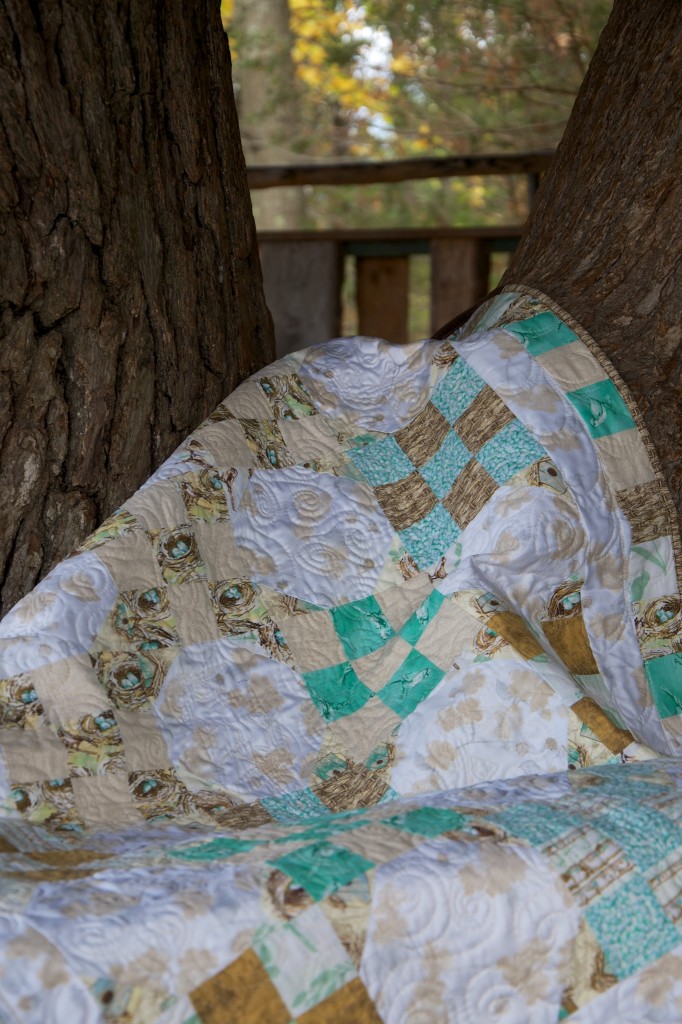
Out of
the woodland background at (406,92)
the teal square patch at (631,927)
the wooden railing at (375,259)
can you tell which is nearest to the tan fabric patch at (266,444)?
the teal square patch at (631,927)

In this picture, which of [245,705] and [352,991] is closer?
[352,991]

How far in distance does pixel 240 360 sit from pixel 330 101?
305 inches

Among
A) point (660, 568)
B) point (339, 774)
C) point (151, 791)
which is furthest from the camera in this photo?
Answer: point (660, 568)

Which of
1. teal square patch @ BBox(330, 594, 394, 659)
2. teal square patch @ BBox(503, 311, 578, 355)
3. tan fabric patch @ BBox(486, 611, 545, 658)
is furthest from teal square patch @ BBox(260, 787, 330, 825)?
teal square patch @ BBox(503, 311, 578, 355)

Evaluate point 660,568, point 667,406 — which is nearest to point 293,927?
point 660,568

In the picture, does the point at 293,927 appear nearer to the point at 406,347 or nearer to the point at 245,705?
the point at 245,705

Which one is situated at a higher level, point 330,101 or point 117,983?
point 330,101

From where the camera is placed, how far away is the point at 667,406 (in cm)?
169

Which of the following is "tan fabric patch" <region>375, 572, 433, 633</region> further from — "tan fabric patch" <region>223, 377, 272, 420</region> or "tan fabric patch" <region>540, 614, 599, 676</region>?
"tan fabric patch" <region>223, 377, 272, 420</region>

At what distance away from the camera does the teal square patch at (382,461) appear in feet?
5.68

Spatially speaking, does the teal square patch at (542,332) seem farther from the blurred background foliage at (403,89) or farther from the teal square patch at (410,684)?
the blurred background foliage at (403,89)

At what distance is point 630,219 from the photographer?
1.81m

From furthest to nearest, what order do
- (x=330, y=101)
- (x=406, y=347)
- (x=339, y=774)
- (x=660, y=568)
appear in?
(x=330, y=101) < (x=406, y=347) < (x=660, y=568) < (x=339, y=774)

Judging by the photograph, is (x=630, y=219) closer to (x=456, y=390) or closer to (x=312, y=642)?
(x=456, y=390)
